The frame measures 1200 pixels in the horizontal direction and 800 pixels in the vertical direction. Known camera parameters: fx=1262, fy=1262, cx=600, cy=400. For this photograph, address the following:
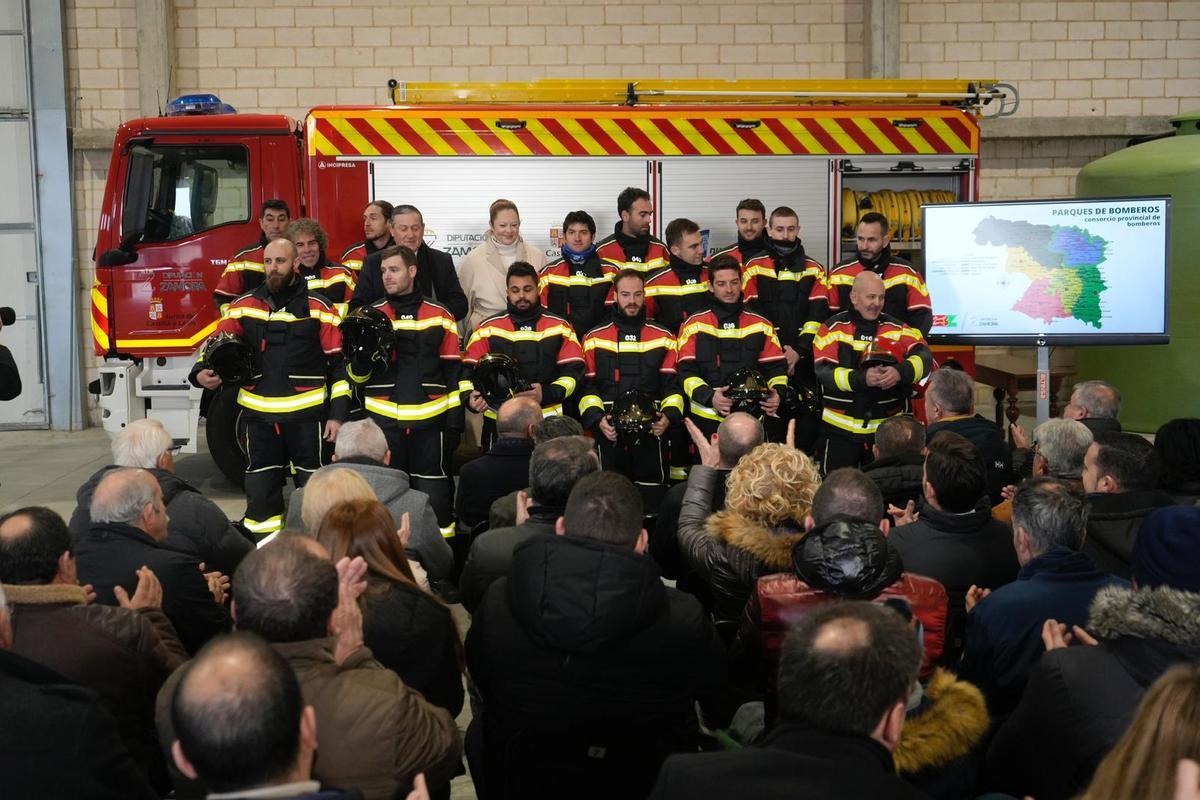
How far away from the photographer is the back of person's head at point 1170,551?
9.79 ft

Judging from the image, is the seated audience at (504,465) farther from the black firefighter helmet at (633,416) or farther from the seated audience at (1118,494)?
the seated audience at (1118,494)

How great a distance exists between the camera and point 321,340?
7.18 m

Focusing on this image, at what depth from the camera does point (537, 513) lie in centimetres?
411

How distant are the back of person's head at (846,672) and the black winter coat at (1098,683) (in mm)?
611

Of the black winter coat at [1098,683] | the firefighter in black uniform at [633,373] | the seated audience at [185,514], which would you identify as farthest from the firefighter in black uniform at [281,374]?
the black winter coat at [1098,683]

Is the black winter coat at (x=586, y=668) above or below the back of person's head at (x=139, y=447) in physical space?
below

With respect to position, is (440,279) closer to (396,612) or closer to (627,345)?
(627,345)

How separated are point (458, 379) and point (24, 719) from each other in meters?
4.72

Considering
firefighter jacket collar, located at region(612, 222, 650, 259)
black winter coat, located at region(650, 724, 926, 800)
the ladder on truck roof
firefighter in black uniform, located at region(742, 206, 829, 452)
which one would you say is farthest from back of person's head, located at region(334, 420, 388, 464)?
the ladder on truck roof

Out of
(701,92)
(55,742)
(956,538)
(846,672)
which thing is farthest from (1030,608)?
(701,92)

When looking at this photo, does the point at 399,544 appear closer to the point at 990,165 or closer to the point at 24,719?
the point at 24,719

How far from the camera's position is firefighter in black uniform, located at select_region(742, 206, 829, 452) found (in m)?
8.03

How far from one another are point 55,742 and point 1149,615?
2.25 m

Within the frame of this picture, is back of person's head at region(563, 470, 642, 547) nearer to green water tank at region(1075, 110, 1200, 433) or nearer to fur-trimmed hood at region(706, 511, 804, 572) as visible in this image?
fur-trimmed hood at region(706, 511, 804, 572)
